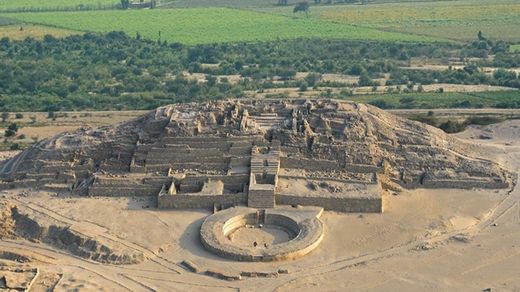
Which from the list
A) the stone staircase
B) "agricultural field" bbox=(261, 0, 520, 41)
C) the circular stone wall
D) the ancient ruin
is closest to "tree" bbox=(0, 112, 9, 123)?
the ancient ruin

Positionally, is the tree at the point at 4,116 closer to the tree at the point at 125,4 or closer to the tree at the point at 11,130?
the tree at the point at 11,130

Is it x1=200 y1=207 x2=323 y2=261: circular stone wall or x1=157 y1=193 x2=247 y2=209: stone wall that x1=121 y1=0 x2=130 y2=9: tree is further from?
x1=200 y1=207 x2=323 y2=261: circular stone wall

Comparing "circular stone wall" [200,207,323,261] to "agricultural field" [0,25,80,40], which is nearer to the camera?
"circular stone wall" [200,207,323,261]

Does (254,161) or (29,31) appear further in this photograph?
(29,31)

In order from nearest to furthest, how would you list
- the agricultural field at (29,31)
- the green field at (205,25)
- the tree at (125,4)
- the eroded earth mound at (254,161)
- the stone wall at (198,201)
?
the stone wall at (198,201) → the eroded earth mound at (254,161) → the green field at (205,25) → the agricultural field at (29,31) → the tree at (125,4)

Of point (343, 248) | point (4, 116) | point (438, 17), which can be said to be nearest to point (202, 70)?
point (4, 116)

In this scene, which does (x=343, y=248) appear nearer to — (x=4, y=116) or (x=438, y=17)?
(x=4, y=116)

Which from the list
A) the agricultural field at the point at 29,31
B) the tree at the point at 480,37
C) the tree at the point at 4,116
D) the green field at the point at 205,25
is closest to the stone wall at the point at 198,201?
the tree at the point at 4,116
